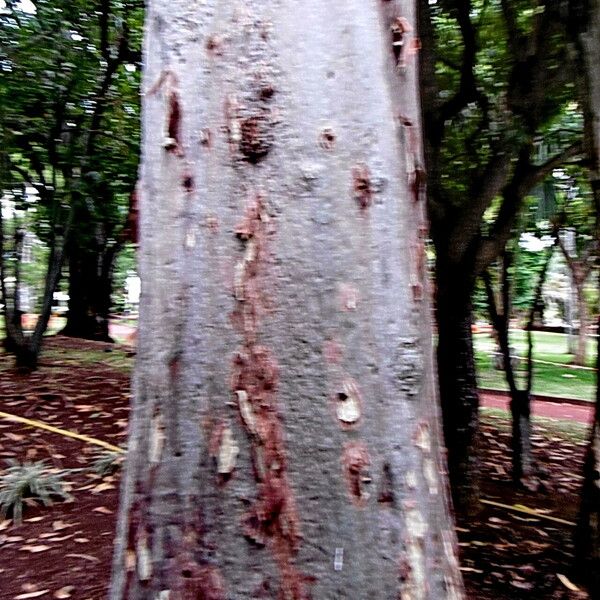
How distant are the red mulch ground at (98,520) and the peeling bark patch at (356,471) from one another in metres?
2.46

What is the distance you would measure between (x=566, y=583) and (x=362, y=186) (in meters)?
2.99

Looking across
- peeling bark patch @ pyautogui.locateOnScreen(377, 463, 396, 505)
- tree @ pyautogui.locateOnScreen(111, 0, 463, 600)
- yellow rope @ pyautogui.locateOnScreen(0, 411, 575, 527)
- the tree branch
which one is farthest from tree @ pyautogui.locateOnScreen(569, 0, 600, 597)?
peeling bark patch @ pyautogui.locateOnScreen(377, 463, 396, 505)

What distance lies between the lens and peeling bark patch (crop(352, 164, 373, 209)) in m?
1.55

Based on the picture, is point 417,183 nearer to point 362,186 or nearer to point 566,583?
point 362,186

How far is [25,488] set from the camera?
4793 millimetres

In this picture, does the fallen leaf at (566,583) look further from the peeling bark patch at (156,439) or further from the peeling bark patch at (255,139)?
the peeling bark patch at (255,139)

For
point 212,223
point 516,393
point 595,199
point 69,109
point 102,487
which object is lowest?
point 102,487

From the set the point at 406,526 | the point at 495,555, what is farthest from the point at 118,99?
the point at 406,526

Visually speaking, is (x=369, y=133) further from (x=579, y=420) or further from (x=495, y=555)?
(x=579, y=420)

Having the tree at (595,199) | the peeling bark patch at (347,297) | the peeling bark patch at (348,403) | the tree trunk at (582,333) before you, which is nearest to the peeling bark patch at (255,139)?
the peeling bark patch at (347,297)

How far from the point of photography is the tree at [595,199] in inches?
135

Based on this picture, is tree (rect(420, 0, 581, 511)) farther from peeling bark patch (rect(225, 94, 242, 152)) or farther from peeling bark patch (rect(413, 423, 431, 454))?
peeling bark patch (rect(413, 423, 431, 454))

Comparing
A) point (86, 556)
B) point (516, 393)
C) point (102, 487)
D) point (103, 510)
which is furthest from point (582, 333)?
point (86, 556)

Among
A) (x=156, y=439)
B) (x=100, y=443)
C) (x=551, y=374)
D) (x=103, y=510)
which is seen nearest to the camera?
(x=156, y=439)
